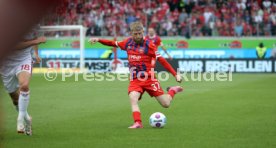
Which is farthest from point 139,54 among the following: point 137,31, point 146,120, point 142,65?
point 146,120

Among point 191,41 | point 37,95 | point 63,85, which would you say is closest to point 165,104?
point 37,95

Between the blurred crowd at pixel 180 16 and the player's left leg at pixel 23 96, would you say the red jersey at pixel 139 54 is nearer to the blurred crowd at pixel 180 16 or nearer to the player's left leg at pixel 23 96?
the player's left leg at pixel 23 96

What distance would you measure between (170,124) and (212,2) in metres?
28.6

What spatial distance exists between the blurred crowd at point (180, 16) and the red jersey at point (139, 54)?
24998 mm

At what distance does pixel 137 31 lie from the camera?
409 inches

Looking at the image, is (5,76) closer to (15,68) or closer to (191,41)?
(15,68)

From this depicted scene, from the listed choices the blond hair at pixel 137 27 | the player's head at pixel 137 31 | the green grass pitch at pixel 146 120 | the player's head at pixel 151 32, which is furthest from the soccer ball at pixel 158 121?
the player's head at pixel 151 32

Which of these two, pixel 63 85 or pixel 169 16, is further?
pixel 169 16

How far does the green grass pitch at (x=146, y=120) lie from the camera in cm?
816

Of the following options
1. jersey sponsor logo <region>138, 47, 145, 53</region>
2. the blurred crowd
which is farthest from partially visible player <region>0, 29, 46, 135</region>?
the blurred crowd

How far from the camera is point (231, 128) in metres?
10.1

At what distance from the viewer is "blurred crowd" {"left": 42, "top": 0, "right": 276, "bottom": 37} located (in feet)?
119

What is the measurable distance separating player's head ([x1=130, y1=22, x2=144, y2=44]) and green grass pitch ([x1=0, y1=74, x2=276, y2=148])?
62.0 inches

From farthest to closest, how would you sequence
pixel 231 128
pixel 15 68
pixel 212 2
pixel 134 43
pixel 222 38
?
pixel 212 2 < pixel 222 38 < pixel 134 43 < pixel 231 128 < pixel 15 68
